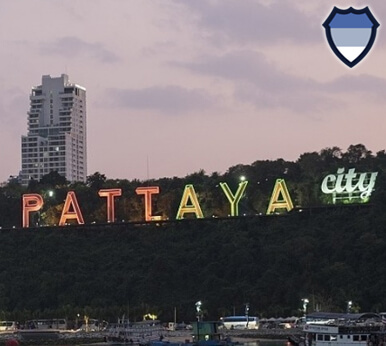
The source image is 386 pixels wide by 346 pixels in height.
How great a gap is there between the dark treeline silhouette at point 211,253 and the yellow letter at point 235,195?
1.27 m

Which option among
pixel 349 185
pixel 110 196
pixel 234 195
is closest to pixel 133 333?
pixel 234 195

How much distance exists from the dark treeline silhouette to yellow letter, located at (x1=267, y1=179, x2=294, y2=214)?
5.88 ft

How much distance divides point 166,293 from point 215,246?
29.5ft

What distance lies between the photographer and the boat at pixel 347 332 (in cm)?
6700

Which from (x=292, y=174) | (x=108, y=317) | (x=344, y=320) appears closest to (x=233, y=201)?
(x=292, y=174)

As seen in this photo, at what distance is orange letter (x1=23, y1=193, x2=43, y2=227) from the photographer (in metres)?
122

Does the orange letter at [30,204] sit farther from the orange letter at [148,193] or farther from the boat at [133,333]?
the boat at [133,333]

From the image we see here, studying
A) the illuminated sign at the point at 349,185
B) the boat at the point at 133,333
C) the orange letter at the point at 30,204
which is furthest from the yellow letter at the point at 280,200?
the boat at the point at 133,333

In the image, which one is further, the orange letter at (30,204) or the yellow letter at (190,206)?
the orange letter at (30,204)

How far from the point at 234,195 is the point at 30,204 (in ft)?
70.3

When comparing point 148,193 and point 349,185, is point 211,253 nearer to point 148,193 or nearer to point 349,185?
point 148,193

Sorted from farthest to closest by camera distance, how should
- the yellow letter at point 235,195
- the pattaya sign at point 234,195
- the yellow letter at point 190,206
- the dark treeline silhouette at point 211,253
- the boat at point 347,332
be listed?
1. the yellow letter at point 190,206
2. the yellow letter at point 235,195
3. the pattaya sign at point 234,195
4. the dark treeline silhouette at point 211,253
5. the boat at point 347,332

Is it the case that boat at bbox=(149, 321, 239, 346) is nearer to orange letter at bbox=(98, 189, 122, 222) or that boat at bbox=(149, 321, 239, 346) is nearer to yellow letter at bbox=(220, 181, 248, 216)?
yellow letter at bbox=(220, 181, 248, 216)

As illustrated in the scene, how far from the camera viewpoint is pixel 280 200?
114438 millimetres
